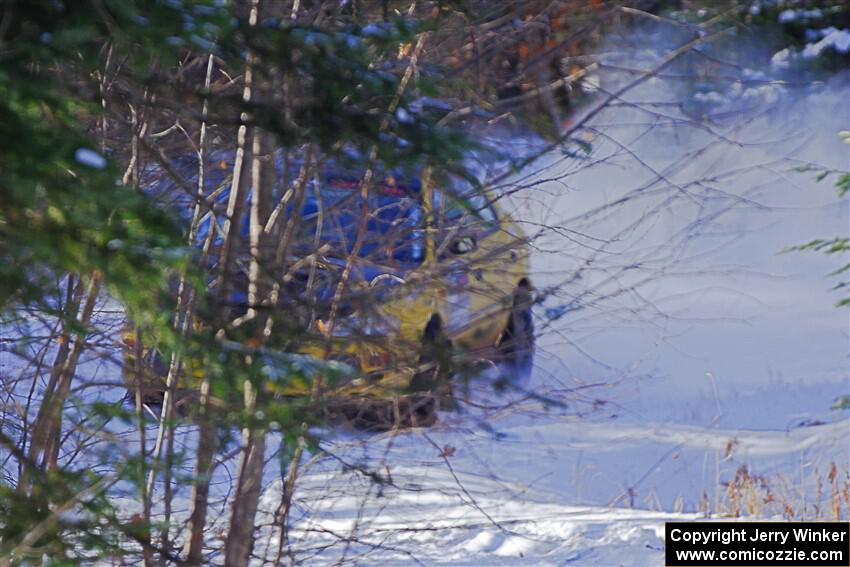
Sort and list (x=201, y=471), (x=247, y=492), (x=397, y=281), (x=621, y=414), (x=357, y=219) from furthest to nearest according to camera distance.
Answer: (x=621, y=414)
(x=357, y=219)
(x=397, y=281)
(x=247, y=492)
(x=201, y=471)

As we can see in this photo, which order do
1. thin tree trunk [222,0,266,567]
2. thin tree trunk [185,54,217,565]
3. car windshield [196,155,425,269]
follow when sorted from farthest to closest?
car windshield [196,155,425,269] < thin tree trunk [222,0,266,567] < thin tree trunk [185,54,217,565]

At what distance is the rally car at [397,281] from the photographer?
378 centimetres

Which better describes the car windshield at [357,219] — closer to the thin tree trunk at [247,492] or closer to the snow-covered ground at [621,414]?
the thin tree trunk at [247,492]

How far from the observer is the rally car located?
12.4ft

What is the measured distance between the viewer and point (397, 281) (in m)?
4.30

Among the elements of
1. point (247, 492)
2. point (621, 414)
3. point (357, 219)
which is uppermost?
point (621, 414)

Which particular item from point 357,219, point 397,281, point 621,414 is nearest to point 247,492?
point 397,281

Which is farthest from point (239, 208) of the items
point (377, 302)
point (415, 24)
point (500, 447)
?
point (500, 447)

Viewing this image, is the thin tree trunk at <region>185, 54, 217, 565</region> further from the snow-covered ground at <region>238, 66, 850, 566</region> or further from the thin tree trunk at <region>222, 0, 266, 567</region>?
the snow-covered ground at <region>238, 66, 850, 566</region>

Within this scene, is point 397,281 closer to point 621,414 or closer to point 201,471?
point 201,471

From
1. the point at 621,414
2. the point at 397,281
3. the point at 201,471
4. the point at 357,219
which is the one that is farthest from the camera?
the point at 621,414

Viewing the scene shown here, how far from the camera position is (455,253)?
14.4 feet

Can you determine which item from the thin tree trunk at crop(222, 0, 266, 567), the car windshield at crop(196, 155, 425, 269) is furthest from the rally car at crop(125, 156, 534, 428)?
the thin tree trunk at crop(222, 0, 266, 567)

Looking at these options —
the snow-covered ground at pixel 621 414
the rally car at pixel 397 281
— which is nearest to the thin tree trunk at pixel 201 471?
the rally car at pixel 397 281
